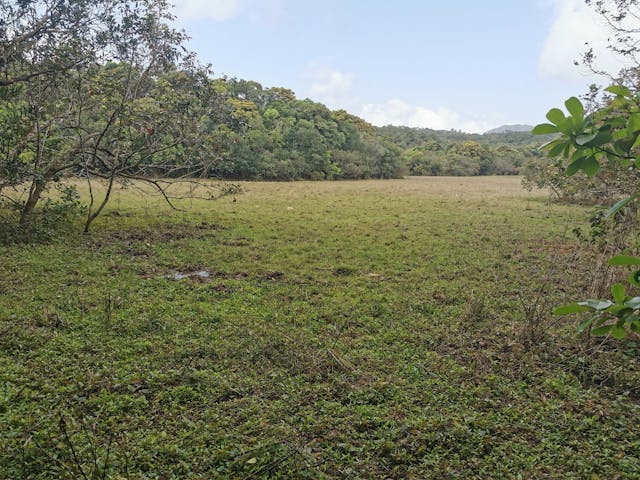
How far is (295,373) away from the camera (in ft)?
12.2

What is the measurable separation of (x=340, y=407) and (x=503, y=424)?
118 centimetres

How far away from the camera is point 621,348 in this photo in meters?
4.23

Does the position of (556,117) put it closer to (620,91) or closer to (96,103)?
(620,91)

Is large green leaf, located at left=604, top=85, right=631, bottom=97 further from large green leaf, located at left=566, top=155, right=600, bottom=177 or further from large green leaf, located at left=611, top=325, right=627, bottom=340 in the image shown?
large green leaf, located at left=611, top=325, right=627, bottom=340

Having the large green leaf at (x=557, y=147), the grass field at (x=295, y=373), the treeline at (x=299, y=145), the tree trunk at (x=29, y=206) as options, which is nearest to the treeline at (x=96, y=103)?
the tree trunk at (x=29, y=206)

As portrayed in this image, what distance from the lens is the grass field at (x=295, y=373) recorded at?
2652 mm

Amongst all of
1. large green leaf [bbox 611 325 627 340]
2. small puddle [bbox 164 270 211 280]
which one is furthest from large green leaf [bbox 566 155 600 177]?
small puddle [bbox 164 270 211 280]

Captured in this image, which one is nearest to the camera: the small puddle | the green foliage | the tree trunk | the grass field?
the green foliage

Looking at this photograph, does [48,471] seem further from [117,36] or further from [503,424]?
[117,36]

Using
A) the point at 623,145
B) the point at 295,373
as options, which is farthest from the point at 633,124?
the point at 295,373

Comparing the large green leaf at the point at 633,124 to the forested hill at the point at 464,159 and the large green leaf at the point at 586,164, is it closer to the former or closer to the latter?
the large green leaf at the point at 586,164

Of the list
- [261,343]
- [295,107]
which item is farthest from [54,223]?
[295,107]

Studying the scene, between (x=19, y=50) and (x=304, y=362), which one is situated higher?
(x=19, y=50)

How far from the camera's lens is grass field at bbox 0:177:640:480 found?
104 inches
